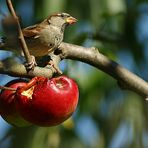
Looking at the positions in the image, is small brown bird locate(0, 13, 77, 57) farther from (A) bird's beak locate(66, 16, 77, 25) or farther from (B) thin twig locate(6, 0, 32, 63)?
(B) thin twig locate(6, 0, 32, 63)

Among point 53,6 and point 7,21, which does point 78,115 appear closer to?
point 53,6

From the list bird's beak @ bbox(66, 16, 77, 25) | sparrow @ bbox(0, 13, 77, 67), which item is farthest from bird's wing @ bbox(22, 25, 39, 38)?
bird's beak @ bbox(66, 16, 77, 25)

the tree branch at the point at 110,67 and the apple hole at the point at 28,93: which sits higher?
the apple hole at the point at 28,93

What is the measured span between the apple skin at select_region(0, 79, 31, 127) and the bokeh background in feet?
2.38

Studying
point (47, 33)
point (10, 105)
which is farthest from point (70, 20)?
point (10, 105)

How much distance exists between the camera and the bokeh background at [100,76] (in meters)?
3.12

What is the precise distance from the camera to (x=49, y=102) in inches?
80.0

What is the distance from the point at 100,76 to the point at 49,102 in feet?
4.59

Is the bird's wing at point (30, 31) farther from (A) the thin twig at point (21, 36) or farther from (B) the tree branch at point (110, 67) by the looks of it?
(A) the thin twig at point (21, 36)

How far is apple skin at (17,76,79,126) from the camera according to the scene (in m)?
2.02

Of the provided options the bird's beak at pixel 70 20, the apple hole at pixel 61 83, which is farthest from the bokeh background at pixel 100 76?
the apple hole at pixel 61 83

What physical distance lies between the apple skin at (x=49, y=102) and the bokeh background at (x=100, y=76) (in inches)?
31.5

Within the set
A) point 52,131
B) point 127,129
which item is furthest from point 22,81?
point 127,129

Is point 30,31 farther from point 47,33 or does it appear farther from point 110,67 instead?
point 110,67
